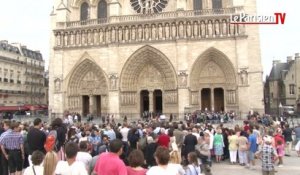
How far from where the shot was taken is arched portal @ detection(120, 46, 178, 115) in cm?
3055

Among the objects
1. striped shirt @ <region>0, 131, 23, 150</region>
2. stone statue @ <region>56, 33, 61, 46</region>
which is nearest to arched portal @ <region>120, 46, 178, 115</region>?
stone statue @ <region>56, 33, 61, 46</region>

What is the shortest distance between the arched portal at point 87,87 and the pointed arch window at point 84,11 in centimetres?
493

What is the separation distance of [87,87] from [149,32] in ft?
26.5

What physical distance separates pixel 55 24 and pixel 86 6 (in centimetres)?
359

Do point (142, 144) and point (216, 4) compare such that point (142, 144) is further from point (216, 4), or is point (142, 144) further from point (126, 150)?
point (216, 4)

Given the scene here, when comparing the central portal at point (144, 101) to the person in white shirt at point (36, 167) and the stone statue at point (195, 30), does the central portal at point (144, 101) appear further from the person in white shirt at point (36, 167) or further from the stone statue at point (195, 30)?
the person in white shirt at point (36, 167)

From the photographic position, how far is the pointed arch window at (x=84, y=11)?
3440 cm

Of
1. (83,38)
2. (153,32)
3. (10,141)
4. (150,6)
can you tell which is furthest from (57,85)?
(10,141)

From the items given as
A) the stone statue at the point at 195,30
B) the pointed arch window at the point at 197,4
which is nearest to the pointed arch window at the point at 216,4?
the pointed arch window at the point at 197,4

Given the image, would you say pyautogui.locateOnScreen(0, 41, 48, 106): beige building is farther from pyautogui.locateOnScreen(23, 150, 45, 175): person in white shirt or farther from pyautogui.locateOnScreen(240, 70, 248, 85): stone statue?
pyautogui.locateOnScreen(23, 150, 45, 175): person in white shirt

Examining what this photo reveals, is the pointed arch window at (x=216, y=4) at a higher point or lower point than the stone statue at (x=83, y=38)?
higher

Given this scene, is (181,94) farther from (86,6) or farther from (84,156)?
(84,156)

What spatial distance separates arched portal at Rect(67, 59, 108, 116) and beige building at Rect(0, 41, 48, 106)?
44.2 feet

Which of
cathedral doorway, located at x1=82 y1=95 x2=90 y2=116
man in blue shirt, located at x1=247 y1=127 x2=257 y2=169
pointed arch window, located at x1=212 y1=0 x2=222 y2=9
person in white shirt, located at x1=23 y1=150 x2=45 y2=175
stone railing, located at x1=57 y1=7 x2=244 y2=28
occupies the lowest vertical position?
man in blue shirt, located at x1=247 y1=127 x2=257 y2=169
